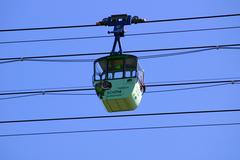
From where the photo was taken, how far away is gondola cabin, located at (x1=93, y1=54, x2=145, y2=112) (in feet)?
92.3

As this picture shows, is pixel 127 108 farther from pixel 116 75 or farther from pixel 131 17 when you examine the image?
pixel 131 17

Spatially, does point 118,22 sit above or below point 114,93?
above

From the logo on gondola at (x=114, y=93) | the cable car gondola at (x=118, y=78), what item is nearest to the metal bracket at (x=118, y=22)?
the cable car gondola at (x=118, y=78)

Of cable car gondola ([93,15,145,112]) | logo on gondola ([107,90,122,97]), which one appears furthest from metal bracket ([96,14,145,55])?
logo on gondola ([107,90,122,97])

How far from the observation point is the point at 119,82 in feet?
94.3

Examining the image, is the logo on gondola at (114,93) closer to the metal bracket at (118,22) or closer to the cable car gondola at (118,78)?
the cable car gondola at (118,78)

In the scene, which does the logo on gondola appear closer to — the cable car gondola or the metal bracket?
the cable car gondola

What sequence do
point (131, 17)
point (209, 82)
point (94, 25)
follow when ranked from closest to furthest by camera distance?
point (209, 82)
point (94, 25)
point (131, 17)

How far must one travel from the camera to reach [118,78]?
29.0m

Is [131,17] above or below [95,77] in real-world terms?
above

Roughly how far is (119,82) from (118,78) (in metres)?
0.34

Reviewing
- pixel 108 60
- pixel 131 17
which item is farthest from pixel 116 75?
pixel 131 17

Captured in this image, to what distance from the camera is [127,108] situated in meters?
28.2

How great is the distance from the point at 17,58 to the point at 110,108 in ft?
13.1
